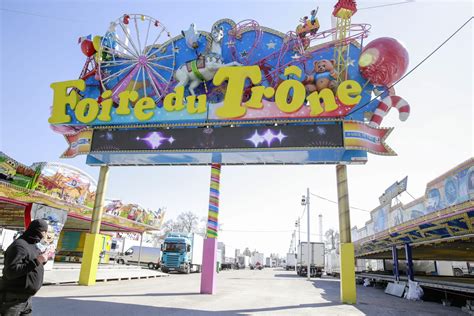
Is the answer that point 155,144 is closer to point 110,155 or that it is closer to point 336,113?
point 110,155

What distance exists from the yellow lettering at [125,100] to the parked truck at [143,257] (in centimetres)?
2912

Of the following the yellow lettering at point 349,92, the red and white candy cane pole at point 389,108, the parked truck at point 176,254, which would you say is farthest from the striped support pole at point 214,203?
the parked truck at point 176,254

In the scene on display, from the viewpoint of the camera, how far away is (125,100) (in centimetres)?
1360

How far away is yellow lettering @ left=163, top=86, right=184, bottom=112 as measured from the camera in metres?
13.1

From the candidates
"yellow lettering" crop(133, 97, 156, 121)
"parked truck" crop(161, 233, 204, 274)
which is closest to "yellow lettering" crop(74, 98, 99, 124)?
"yellow lettering" crop(133, 97, 156, 121)

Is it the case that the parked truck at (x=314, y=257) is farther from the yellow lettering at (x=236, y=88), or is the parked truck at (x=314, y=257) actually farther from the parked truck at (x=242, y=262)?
the parked truck at (x=242, y=262)

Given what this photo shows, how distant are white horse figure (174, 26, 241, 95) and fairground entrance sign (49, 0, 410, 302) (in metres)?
0.04

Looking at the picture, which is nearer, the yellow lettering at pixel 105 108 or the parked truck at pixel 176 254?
the yellow lettering at pixel 105 108

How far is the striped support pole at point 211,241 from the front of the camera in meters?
12.6

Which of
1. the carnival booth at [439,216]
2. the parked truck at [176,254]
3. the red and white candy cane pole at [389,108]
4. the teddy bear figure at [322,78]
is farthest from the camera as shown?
the parked truck at [176,254]

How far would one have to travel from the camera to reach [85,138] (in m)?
13.7

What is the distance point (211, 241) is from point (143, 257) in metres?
31.7

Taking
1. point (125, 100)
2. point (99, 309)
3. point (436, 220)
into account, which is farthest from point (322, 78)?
point (99, 309)

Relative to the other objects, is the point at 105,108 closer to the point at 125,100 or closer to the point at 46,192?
the point at 125,100
